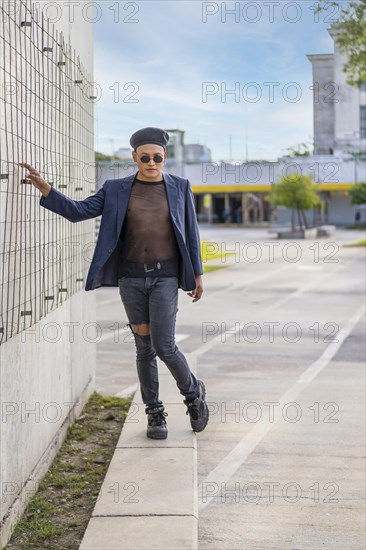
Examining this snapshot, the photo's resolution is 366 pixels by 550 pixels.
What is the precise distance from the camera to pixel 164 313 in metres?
5.68

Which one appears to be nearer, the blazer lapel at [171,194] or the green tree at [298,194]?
the blazer lapel at [171,194]

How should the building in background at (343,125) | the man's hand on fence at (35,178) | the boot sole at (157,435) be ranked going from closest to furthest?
1. the man's hand on fence at (35,178)
2. the boot sole at (157,435)
3. the building in background at (343,125)

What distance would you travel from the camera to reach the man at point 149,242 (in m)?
5.52

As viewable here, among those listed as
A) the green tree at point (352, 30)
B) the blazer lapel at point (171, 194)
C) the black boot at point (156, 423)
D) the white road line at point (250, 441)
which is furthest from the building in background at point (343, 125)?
the blazer lapel at point (171, 194)

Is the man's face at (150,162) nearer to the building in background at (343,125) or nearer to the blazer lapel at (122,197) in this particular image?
the blazer lapel at (122,197)

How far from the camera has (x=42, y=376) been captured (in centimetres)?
563

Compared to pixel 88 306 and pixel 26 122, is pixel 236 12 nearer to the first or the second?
pixel 88 306

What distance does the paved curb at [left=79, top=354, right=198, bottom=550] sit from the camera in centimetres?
434

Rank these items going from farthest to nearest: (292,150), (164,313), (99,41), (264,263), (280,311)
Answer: (292,150), (264,263), (280,311), (99,41), (164,313)

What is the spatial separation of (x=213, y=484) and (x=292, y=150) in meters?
54.0

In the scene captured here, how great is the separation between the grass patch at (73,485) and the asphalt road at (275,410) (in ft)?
2.20

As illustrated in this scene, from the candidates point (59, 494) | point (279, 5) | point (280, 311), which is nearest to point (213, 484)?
point (59, 494)

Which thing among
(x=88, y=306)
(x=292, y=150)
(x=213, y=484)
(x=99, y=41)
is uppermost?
(x=292, y=150)

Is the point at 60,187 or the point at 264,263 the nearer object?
the point at 60,187
